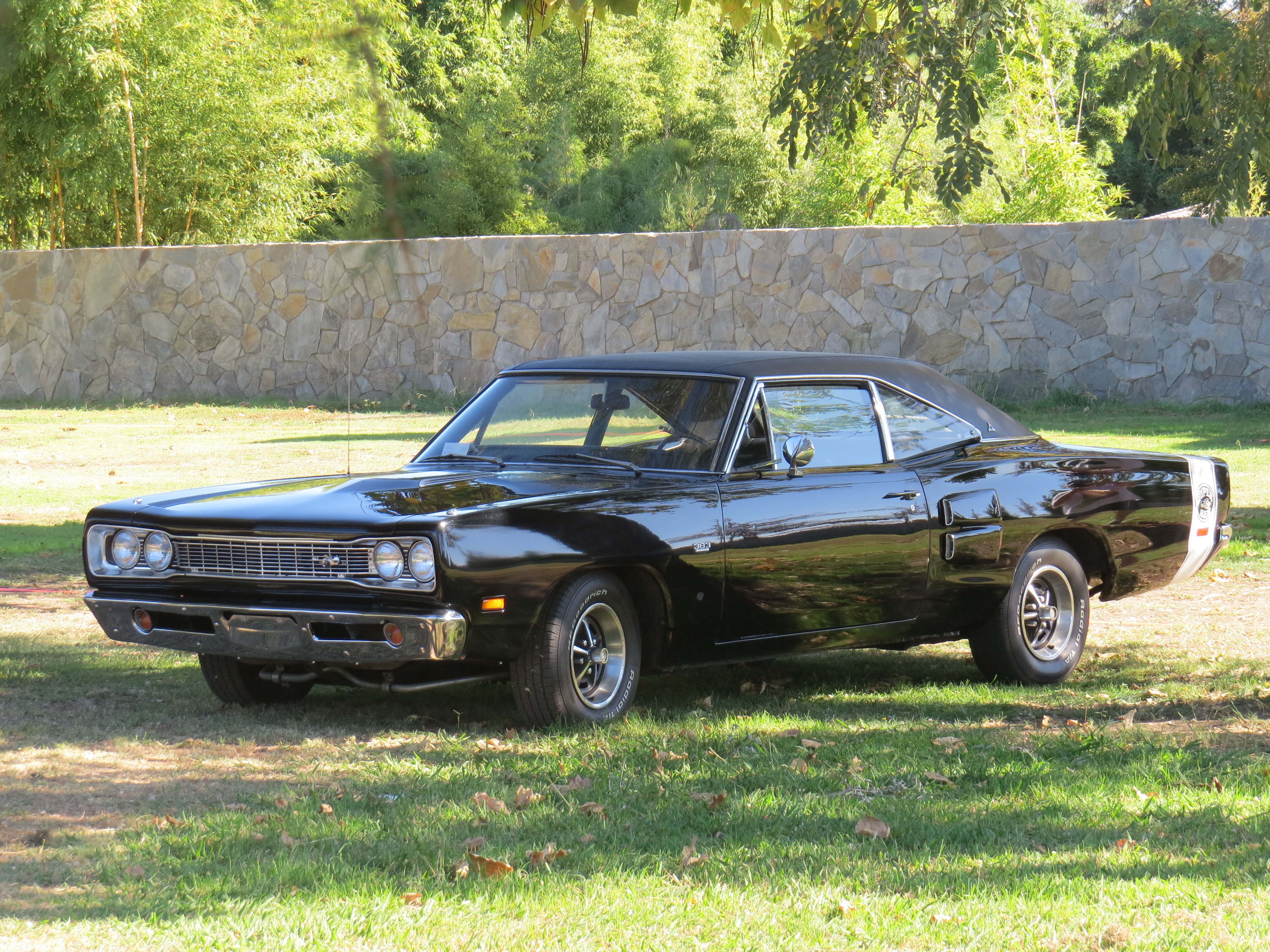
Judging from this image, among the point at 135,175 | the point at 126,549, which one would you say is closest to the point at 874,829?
the point at 126,549

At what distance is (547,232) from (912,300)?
590 inches

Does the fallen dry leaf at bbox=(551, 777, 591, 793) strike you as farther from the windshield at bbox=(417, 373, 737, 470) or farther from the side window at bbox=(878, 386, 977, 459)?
the side window at bbox=(878, 386, 977, 459)

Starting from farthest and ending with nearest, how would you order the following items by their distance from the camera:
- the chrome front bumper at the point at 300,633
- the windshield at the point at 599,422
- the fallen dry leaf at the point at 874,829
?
the windshield at the point at 599,422 < the chrome front bumper at the point at 300,633 < the fallen dry leaf at the point at 874,829

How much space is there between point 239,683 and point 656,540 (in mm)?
1745

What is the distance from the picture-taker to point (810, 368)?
632cm

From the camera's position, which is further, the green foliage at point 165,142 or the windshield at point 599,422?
the green foliage at point 165,142

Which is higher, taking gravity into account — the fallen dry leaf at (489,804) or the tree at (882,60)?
the tree at (882,60)

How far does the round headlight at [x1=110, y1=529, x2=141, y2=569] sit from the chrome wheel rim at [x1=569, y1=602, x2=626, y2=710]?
158 centimetres

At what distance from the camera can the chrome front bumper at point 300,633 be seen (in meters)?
4.98

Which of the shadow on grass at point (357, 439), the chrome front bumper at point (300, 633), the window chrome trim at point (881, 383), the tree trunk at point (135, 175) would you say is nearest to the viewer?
the chrome front bumper at point (300, 633)

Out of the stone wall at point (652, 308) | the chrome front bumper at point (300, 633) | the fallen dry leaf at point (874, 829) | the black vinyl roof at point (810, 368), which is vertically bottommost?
the fallen dry leaf at point (874, 829)

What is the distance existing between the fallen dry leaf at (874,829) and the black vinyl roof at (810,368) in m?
2.21

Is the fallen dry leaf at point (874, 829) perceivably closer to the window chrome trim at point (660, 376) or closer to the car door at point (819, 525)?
the car door at point (819, 525)

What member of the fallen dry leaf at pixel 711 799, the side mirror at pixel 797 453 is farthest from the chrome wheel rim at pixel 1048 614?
the fallen dry leaf at pixel 711 799
